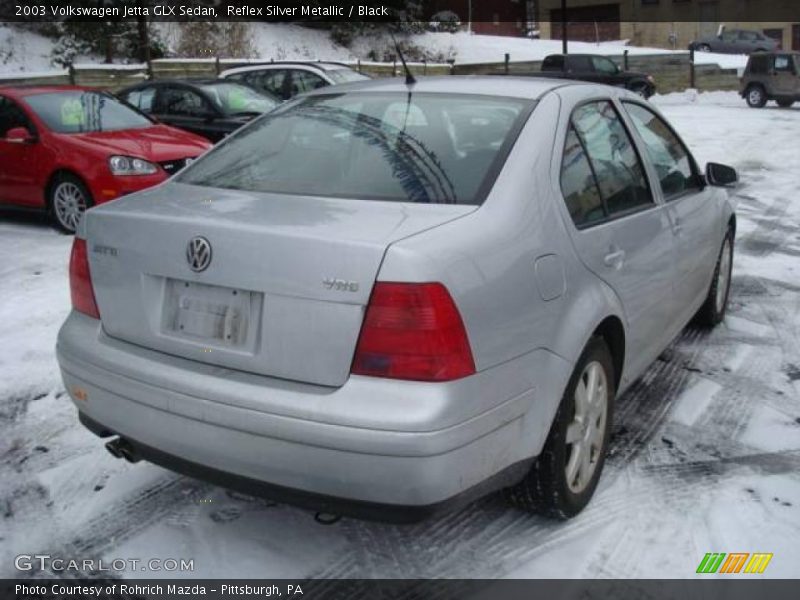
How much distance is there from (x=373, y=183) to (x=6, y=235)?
6.08 meters

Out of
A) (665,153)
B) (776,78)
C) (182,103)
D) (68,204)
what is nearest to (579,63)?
(776,78)

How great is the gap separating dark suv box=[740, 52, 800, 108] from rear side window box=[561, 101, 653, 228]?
22.2 metres

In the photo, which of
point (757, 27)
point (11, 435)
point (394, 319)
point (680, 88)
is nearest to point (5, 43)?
point (680, 88)

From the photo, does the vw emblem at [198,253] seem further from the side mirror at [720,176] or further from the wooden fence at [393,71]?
the wooden fence at [393,71]

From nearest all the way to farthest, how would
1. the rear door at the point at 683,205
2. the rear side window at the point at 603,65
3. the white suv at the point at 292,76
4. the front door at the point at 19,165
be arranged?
the rear door at the point at 683,205 → the front door at the point at 19,165 → the white suv at the point at 292,76 → the rear side window at the point at 603,65

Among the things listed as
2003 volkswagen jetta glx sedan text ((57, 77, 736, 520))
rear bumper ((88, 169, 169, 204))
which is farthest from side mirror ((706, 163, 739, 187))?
rear bumper ((88, 169, 169, 204))

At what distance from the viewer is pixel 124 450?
287cm

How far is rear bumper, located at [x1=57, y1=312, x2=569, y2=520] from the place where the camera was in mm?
2303

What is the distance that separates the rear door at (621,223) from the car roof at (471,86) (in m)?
0.19

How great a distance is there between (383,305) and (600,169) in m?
1.42

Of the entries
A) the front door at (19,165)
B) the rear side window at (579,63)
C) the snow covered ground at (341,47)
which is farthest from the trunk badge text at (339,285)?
the snow covered ground at (341,47)

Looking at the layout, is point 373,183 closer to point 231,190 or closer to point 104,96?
point 231,190

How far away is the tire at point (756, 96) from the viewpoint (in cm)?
2353

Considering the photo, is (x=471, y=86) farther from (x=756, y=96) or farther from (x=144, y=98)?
(x=756, y=96)
